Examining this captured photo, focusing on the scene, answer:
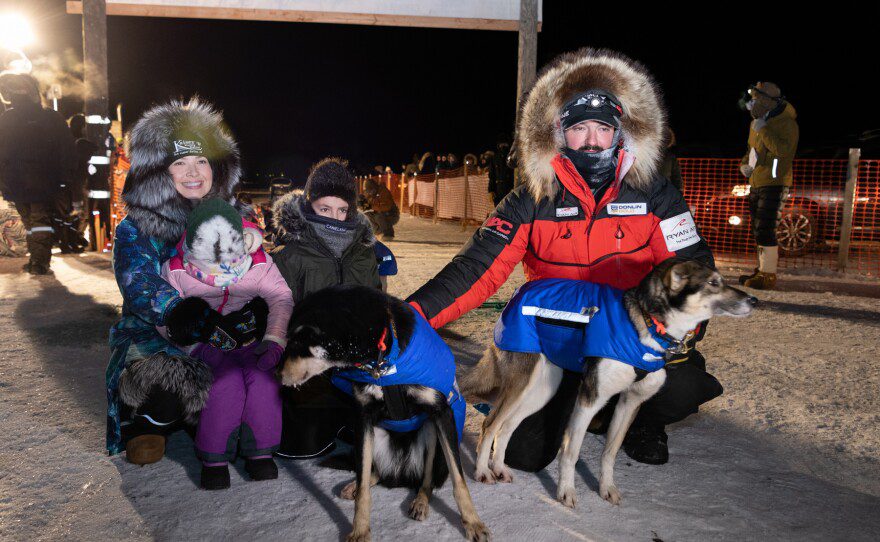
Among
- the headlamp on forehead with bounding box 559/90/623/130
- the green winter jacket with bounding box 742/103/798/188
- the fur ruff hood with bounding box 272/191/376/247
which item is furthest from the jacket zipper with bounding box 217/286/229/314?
the green winter jacket with bounding box 742/103/798/188

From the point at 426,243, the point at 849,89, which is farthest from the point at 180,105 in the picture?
the point at 849,89

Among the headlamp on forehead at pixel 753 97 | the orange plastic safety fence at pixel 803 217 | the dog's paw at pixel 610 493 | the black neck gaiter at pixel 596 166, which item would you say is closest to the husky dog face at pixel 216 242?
the black neck gaiter at pixel 596 166

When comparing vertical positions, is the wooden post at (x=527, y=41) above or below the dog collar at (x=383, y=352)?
above

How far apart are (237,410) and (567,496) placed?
4.57ft

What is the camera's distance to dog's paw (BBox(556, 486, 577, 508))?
233cm

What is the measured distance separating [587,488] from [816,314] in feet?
14.8

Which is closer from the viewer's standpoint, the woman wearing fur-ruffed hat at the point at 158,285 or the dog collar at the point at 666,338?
the dog collar at the point at 666,338

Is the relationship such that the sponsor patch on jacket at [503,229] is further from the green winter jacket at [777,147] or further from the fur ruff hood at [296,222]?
the green winter jacket at [777,147]

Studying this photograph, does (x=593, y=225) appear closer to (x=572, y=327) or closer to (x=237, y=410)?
(x=572, y=327)

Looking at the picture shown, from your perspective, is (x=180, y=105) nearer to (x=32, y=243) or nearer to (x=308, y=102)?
(x=32, y=243)

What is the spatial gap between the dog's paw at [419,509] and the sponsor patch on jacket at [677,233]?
160cm

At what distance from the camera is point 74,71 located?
45.6 ft

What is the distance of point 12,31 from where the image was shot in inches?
509

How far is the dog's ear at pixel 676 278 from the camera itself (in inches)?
89.6
